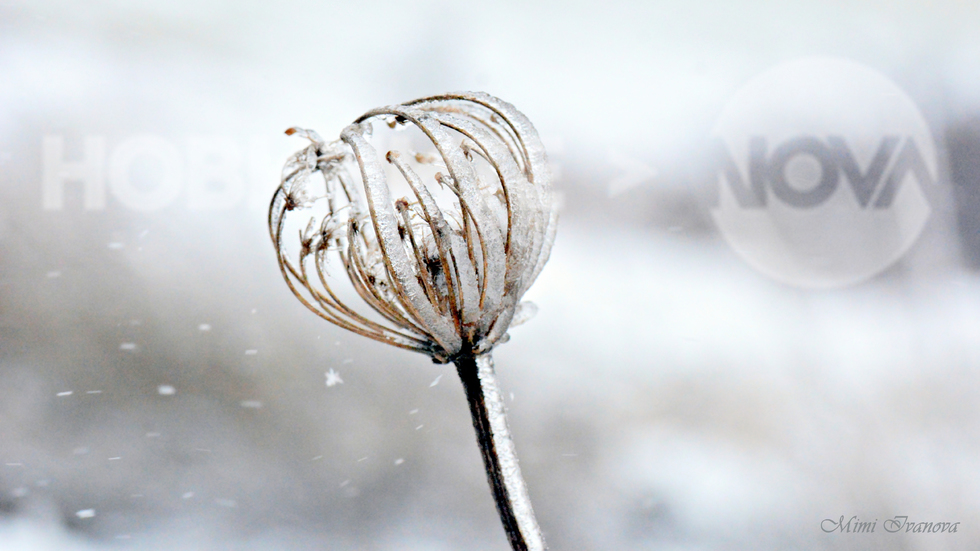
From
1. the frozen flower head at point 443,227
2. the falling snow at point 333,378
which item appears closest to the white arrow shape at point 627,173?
the falling snow at point 333,378

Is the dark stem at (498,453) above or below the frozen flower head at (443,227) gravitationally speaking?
below

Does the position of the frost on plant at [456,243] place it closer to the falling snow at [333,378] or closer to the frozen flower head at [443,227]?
the frozen flower head at [443,227]

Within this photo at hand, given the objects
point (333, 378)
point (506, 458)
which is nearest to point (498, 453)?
point (506, 458)

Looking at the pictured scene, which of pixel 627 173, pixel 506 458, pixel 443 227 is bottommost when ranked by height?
pixel 506 458

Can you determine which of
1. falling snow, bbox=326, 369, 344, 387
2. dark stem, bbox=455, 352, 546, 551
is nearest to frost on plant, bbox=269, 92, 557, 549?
dark stem, bbox=455, 352, 546, 551

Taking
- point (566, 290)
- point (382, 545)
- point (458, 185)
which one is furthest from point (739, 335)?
point (458, 185)

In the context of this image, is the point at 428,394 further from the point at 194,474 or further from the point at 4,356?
the point at 4,356

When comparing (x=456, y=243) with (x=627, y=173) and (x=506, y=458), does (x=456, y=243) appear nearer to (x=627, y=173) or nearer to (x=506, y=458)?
(x=506, y=458)

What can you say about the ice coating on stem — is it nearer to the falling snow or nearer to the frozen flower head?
the frozen flower head
